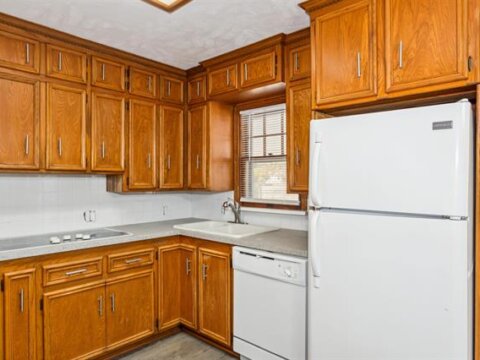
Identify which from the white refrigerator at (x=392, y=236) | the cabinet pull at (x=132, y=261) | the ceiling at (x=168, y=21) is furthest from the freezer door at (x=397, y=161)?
the cabinet pull at (x=132, y=261)

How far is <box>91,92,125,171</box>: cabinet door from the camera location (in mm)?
2793

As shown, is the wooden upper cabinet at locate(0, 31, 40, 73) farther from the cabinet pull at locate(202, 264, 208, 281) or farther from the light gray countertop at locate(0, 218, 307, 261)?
the cabinet pull at locate(202, 264, 208, 281)

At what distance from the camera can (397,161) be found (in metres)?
1.61

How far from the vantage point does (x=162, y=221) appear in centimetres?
359

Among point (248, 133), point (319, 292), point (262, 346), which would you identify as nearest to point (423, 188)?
point (319, 292)

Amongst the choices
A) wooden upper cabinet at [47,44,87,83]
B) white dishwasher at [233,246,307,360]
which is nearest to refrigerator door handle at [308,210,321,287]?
white dishwasher at [233,246,307,360]

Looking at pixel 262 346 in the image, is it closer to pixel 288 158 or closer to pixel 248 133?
pixel 288 158

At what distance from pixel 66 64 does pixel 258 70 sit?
1517 millimetres

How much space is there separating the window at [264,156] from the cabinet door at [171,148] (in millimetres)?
635

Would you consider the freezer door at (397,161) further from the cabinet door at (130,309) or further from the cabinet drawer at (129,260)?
the cabinet door at (130,309)

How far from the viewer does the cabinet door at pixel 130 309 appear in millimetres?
2586

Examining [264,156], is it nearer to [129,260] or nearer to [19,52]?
[129,260]

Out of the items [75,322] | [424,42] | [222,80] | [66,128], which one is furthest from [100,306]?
[424,42]

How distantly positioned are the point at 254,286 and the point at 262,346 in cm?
42
